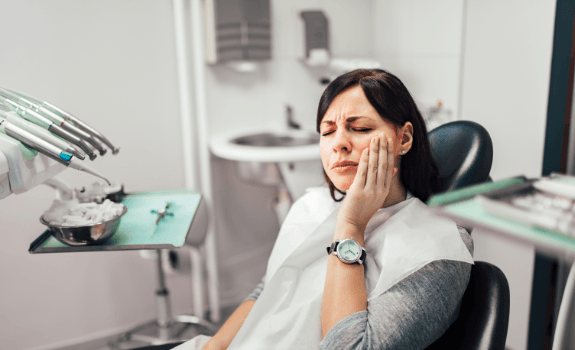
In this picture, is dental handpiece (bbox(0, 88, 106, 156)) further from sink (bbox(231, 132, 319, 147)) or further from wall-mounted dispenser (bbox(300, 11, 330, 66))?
wall-mounted dispenser (bbox(300, 11, 330, 66))

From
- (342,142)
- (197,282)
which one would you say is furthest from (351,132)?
(197,282)

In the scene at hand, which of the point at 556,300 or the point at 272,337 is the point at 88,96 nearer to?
the point at 272,337

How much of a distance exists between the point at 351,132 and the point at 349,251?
0.25 m

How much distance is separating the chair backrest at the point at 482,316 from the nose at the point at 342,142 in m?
0.37

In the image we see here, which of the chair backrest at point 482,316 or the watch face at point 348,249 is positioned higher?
the watch face at point 348,249

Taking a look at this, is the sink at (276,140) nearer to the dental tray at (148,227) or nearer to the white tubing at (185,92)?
the white tubing at (185,92)

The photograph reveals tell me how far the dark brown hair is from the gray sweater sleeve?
0.74 feet

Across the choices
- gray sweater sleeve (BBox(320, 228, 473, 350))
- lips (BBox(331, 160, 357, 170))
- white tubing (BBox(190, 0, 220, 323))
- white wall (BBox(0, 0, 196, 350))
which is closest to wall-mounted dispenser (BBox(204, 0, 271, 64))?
white tubing (BBox(190, 0, 220, 323))

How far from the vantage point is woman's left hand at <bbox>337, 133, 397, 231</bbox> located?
86cm

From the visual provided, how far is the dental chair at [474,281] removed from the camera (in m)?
0.79

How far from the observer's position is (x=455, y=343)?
2.72ft

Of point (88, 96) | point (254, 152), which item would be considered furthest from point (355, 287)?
point (88, 96)

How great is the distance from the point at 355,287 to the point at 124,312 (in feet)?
5.31

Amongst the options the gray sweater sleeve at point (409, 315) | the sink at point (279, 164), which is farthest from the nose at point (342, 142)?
the sink at point (279, 164)
